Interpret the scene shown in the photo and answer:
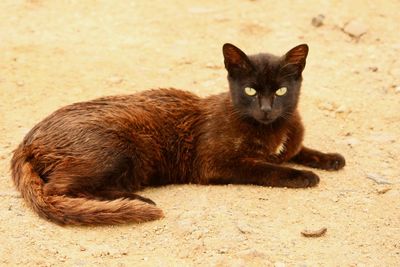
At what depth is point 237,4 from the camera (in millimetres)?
8148

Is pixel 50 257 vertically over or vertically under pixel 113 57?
under

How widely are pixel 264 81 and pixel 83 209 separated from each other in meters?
1.73

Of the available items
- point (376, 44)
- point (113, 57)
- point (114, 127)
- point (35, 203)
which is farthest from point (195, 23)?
point (35, 203)

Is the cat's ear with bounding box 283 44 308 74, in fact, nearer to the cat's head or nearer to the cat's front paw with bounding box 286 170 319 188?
the cat's head

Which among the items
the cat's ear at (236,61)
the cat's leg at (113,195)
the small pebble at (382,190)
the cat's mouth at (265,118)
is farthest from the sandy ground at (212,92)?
the cat's ear at (236,61)

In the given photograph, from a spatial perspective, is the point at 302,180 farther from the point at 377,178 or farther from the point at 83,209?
the point at 83,209

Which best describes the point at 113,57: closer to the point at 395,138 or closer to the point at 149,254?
the point at 395,138

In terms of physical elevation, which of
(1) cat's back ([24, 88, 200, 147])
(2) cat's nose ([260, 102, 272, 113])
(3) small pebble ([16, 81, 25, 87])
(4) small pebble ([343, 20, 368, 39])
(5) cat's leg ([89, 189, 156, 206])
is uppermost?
(4) small pebble ([343, 20, 368, 39])

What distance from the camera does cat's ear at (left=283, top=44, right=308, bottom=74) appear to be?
493 cm

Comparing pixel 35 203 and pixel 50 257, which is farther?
pixel 35 203

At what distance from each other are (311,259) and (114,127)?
1892 mm

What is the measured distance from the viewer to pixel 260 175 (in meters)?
4.91

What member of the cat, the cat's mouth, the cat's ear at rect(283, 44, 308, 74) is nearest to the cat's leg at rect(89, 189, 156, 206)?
the cat

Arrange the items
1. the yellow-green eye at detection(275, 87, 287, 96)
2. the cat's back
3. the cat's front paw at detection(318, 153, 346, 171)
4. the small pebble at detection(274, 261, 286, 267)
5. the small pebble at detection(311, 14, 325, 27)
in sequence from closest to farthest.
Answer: the small pebble at detection(274, 261, 286, 267)
the cat's back
the yellow-green eye at detection(275, 87, 287, 96)
the cat's front paw at detection(318, 153, 346, 171)
the small pebble at detection(311, 14, 325, 27)
